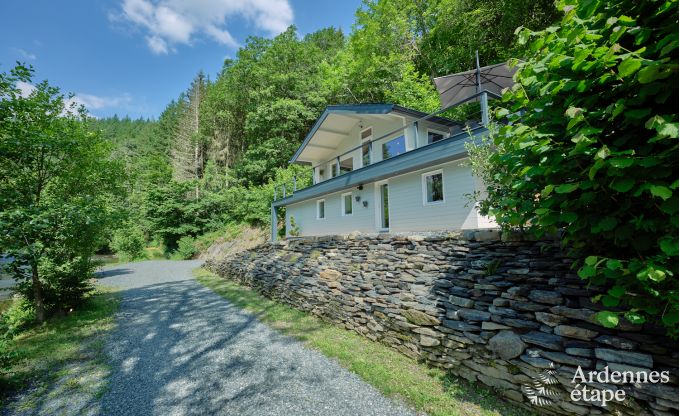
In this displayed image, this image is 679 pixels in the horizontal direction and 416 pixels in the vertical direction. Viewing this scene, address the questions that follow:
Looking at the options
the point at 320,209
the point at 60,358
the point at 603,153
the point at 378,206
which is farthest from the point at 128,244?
the point at 603,153

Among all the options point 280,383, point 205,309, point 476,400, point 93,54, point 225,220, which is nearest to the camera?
point 476,400

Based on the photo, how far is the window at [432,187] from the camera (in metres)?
8.30

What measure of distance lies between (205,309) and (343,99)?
21920 millimetres

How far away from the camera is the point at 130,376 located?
4.66m

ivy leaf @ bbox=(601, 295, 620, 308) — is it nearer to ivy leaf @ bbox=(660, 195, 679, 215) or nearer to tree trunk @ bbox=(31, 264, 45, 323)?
ivy leaf @ bbox=(660, 195, 679, 215)

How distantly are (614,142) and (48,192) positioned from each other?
12.1m

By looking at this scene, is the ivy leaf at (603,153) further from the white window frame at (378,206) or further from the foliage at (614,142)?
the white window frame at (378,206)

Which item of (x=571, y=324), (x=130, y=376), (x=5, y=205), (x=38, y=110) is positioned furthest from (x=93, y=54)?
(x=571, y=324)

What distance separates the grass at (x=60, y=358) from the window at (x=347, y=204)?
28.4 feet

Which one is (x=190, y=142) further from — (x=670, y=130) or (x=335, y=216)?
(x=670, y=130)

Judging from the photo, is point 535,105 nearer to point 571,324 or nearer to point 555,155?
point 555,155

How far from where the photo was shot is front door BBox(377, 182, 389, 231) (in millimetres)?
10539

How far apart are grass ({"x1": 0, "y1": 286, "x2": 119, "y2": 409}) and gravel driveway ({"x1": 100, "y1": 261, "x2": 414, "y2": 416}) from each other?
11.6 inches

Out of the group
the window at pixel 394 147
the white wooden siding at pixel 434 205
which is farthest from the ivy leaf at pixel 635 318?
the window at pixel 394 147
